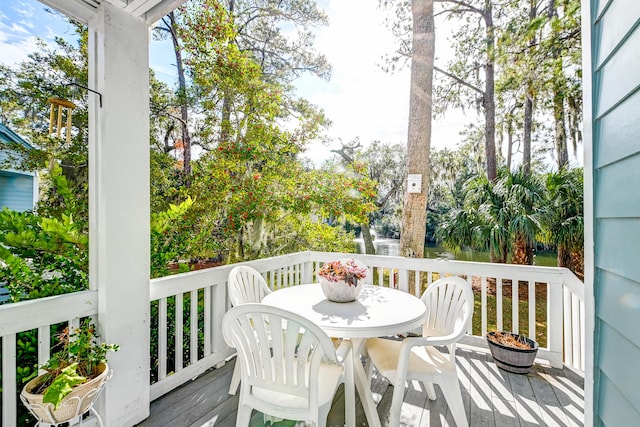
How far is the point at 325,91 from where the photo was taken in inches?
246

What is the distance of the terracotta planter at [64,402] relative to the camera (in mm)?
1385

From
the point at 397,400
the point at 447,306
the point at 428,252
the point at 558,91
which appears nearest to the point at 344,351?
the point at 397,400

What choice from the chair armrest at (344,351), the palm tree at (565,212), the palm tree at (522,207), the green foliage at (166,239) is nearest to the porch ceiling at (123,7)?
the green foliage at (166,239)

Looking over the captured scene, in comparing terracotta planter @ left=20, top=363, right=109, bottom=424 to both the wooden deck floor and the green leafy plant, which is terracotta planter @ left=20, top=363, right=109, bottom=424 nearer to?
the green leafy plant

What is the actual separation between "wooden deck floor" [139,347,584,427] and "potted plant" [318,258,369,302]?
2.51 ft

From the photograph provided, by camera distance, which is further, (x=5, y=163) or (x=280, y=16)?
(x=280, y=16)

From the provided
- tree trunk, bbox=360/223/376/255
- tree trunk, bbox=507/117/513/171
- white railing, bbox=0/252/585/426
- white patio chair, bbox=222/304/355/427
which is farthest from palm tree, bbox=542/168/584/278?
white patio chair, bbox=222/304/355/427

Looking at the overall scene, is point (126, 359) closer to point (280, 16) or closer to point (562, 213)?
point (280, 16)

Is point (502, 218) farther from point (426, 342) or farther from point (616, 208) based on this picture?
point (616, 208)

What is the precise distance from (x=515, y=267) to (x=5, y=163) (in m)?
3.85

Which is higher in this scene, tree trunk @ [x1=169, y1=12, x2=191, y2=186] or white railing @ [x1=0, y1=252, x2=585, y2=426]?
tree trunk @ [x1=169, y1=12, x2=191, y2=186]

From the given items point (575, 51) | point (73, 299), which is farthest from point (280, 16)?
point (73, 299)

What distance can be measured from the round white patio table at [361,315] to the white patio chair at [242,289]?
9.0 inches

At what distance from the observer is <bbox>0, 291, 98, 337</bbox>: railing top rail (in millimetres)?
1498
